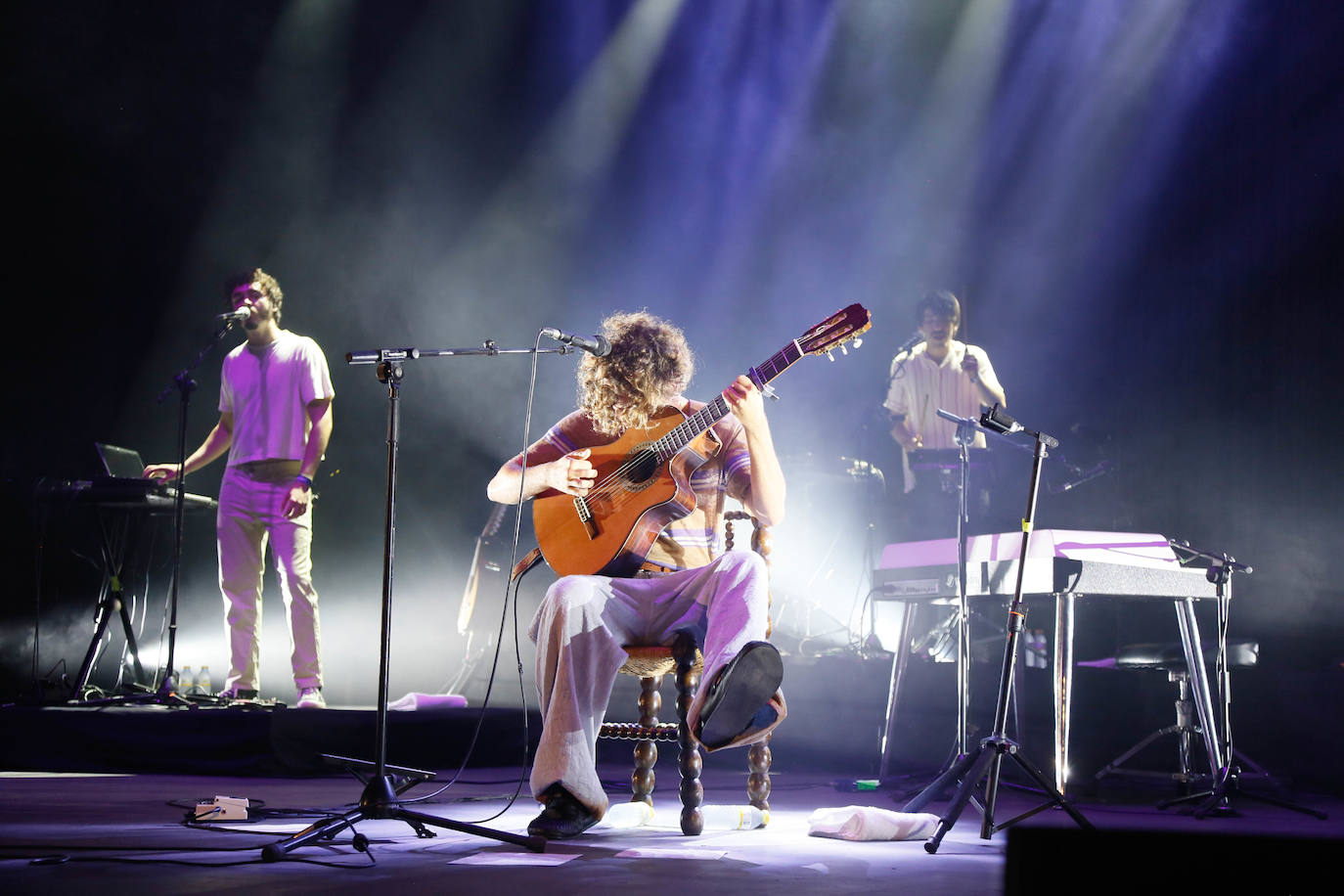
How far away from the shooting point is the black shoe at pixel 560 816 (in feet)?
8.06

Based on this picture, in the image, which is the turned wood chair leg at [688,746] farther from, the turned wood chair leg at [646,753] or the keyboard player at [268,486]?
the keyboard player at [268,486]

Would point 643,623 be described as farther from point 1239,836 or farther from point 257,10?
point 257,10

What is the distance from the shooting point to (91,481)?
4820mm

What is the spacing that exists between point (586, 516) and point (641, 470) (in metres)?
0.21

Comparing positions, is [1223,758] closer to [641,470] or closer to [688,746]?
[688,746]

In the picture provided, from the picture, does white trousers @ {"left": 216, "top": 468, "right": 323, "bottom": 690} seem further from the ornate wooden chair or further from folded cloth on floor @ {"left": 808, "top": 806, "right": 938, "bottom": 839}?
folded cloth on floor @ {"left": 808, "top": 806, "right": 938, "bottom": 839}

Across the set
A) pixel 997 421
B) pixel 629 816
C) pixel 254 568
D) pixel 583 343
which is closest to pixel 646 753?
pixel 629 816

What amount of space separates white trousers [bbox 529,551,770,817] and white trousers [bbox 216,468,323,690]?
234 centimetres

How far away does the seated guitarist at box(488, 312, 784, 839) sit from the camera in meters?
2.46

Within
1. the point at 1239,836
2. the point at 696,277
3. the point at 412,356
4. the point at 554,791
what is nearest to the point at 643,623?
the point at 554,791

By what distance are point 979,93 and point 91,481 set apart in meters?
5.40

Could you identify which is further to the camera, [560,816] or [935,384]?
[935,384]

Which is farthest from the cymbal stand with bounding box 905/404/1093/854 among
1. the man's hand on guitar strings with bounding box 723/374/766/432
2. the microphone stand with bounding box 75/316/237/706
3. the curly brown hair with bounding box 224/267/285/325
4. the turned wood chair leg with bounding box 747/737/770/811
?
the curly brown hair with bounding box 224/267/285/325

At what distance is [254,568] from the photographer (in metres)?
4.88
